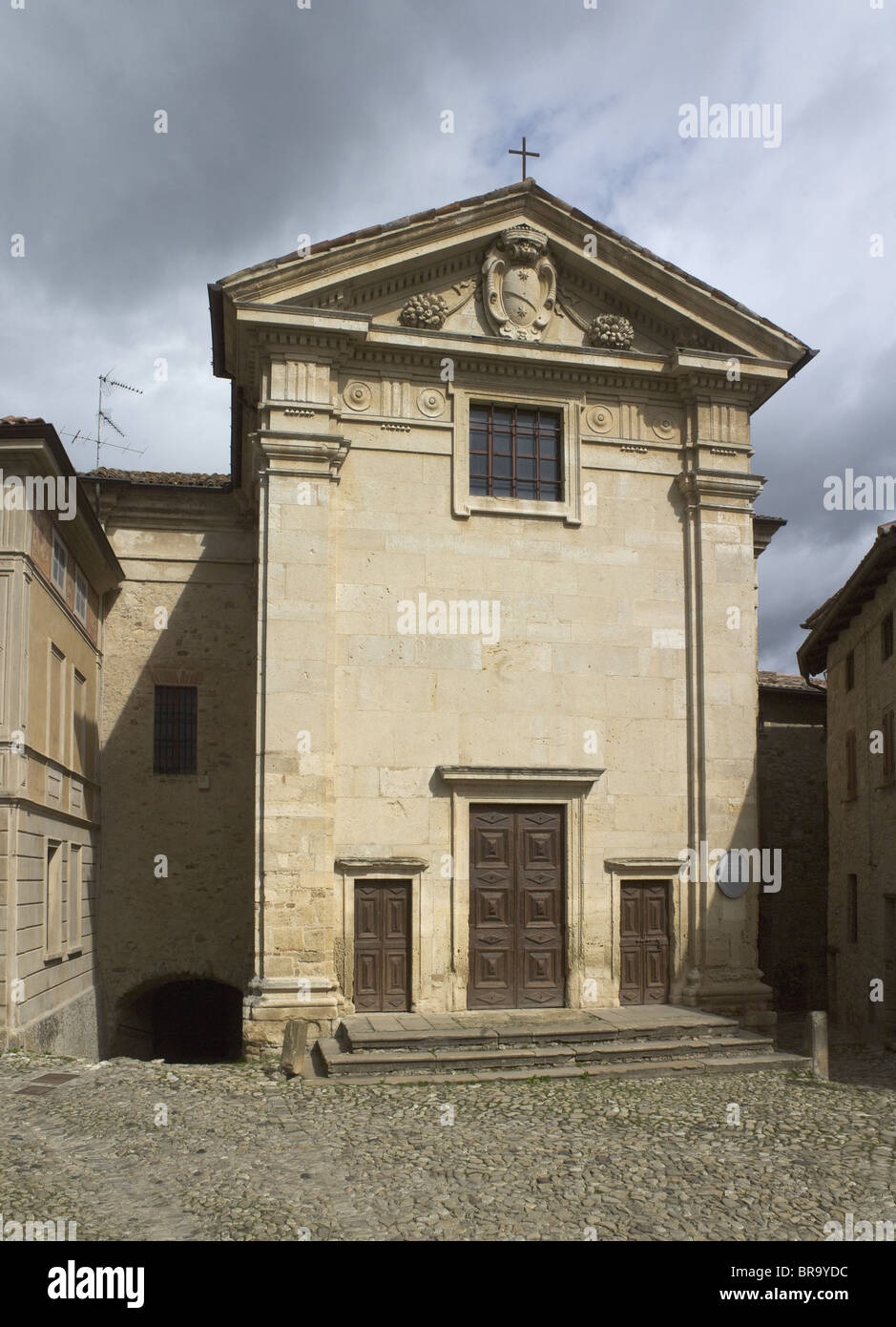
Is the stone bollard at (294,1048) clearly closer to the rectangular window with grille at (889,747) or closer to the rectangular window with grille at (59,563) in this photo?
the rectangular window with grille at (59,563)

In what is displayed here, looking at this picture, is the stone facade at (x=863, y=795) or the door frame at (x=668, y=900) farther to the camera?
the stone facade at (x=863, y=795)

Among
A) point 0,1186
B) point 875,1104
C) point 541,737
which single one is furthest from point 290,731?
point 875,1104

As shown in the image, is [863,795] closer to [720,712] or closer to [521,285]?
[720,712]

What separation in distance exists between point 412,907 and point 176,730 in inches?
257

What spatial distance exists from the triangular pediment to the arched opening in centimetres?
1170

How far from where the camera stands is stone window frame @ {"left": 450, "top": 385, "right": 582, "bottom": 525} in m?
16.1

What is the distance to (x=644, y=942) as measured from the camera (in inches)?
627

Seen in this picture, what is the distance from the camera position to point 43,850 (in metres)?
15.1

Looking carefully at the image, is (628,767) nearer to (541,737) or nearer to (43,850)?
(541,737)

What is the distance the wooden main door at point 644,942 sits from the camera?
15.8 metres

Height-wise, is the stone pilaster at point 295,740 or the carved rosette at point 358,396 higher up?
the carved rosette at point 358,396

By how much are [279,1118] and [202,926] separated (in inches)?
324

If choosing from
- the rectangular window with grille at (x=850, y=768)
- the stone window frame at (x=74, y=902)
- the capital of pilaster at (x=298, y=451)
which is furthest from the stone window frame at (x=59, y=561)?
the rectangular window with grille at (x=850, y=768)

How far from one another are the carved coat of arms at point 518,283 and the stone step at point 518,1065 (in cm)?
986
